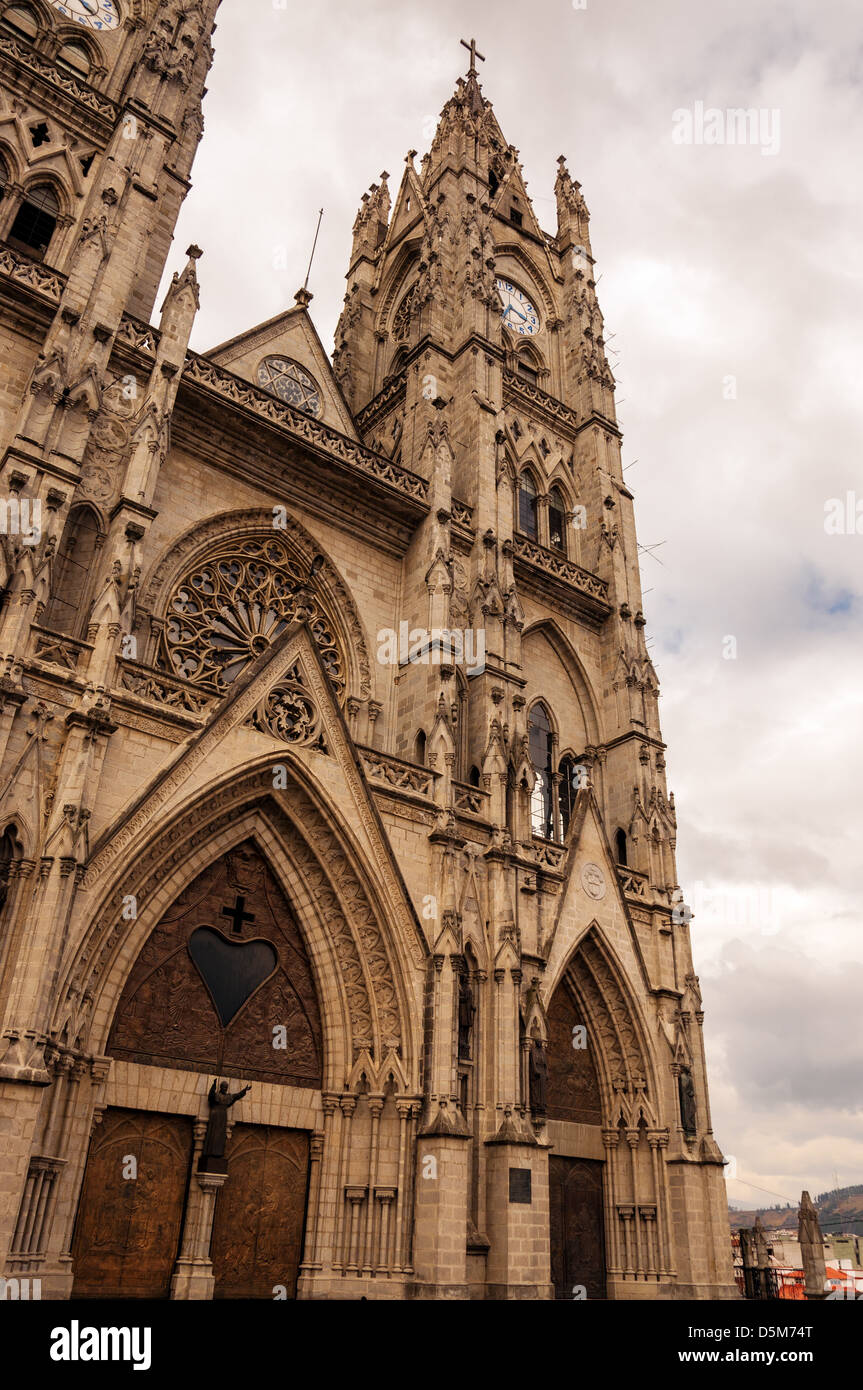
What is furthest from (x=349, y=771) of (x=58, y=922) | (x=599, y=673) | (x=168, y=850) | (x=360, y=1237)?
(x=599, y=673)

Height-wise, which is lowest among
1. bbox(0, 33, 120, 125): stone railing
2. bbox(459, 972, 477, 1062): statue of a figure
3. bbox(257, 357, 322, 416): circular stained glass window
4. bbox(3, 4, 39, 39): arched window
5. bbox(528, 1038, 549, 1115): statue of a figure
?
bbox(528, 1038, 549, 1115): statue of a figure

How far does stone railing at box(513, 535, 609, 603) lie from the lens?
A: 22.1 metres

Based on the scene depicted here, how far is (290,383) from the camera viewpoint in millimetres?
20703

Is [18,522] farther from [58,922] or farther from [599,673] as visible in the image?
[599,673]

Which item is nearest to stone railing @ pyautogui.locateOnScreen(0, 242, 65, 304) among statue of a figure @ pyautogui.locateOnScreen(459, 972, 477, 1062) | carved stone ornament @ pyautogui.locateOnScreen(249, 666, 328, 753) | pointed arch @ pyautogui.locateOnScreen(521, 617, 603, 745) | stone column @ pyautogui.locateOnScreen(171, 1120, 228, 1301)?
carved stone ornament @ pyautogui.locateOnScreen(249, 666, 328, 753)

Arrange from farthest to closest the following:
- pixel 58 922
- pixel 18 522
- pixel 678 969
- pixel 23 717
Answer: pixel 678 969, pixel 18 522, pixel 23 717, pixel 58 922

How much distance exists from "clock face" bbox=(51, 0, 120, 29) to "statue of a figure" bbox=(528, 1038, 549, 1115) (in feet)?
72.9

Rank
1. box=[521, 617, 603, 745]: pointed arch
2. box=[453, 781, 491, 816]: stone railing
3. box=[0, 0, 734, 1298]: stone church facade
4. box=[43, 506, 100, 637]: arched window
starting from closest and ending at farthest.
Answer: box=[0, 0, 734, 1298]: stone church facade
box=[43, 506, 100, 637]: arched window
box=[453, 781, 491, 816]: stone railing
box=[521, 617, 603, 745]: pointed arch

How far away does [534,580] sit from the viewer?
2198 cm

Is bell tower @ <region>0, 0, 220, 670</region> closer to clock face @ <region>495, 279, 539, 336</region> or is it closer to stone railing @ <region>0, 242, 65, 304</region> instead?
stone railing @ <region>0, 242, 65, 304</region>

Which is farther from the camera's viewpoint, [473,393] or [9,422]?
[473,393]

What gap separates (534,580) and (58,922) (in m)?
13.9

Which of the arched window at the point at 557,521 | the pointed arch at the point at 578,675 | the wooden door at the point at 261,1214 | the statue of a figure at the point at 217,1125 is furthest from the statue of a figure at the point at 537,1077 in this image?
the arched window at the point at 557,521

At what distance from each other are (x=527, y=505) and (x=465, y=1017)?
13.9 metres
